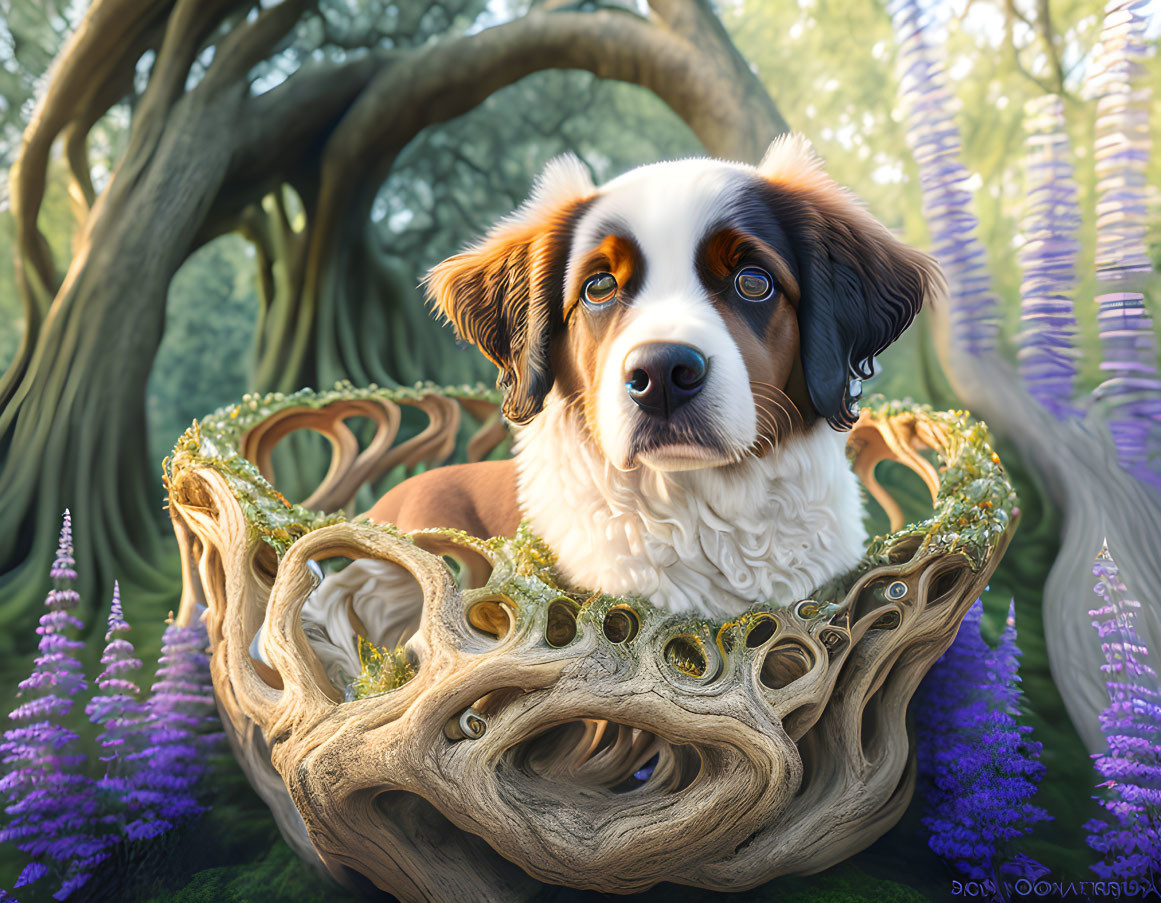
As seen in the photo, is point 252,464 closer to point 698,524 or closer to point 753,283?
point 698,524

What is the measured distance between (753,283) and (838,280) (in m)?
0.17

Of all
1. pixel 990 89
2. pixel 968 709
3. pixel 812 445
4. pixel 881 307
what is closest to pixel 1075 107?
pixel 990 89

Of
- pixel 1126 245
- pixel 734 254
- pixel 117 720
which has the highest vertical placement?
A: pixel 734 254

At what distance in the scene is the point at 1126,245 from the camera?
176 cm

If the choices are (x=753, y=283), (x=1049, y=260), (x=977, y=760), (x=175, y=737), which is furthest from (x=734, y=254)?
(x=175, y=737)

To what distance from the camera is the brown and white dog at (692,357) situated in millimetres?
1147

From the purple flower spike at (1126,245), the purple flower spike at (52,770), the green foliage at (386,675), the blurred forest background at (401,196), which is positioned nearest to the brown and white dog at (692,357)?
the green foliage at (386,675)

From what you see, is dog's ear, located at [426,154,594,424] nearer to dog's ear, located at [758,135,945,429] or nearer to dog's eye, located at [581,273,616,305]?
dog's eye, located at [581,273,616,305]

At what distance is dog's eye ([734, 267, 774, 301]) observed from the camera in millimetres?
1204

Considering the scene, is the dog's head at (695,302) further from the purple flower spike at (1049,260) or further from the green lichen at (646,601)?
the purple flower spike at (1049,260)

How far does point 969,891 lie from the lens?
5.23 ft

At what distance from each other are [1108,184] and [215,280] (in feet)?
9.72

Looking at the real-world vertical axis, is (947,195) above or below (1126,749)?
above

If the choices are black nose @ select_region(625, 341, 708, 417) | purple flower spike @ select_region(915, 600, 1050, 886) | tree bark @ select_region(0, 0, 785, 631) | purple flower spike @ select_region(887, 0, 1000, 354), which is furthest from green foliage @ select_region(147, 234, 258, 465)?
purple flower spike @ select_region(915, 600, 1050, 886)
